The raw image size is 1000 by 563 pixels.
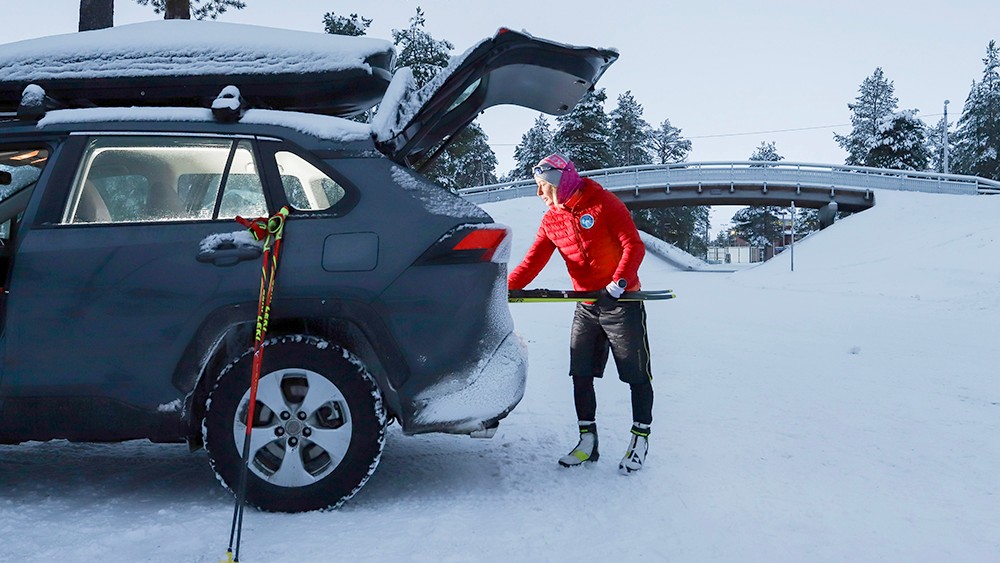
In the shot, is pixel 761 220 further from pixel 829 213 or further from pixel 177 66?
pixel 177 66

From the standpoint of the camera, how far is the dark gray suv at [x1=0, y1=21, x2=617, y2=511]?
10.4 ft

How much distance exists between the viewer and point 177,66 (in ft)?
11.5

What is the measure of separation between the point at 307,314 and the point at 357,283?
25 centimetres

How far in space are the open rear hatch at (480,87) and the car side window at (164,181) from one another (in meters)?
0.63

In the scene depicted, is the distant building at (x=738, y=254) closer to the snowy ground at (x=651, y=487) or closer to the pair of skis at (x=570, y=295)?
the snowy ground at (x=651, y=487)

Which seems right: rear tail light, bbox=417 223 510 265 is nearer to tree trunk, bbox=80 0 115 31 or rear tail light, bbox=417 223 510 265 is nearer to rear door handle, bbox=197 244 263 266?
rear door handle, bbox=197 244 263 266

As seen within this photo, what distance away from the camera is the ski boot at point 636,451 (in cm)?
390

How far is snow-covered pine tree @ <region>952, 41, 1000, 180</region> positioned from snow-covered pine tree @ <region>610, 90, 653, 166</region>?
1069 inches

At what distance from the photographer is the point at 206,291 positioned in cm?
316

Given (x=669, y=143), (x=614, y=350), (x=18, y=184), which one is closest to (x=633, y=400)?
(x=614, y=350)

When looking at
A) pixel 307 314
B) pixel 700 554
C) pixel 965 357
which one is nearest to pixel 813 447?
pixel 700 554

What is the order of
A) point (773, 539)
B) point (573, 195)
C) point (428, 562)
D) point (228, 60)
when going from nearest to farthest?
1. point (428, 562)
2. point (773, 539)
3. point (228, 60)
4. point (573, 195)

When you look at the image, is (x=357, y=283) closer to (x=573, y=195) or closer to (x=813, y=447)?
(x=573, y=195)

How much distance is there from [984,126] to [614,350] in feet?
234
